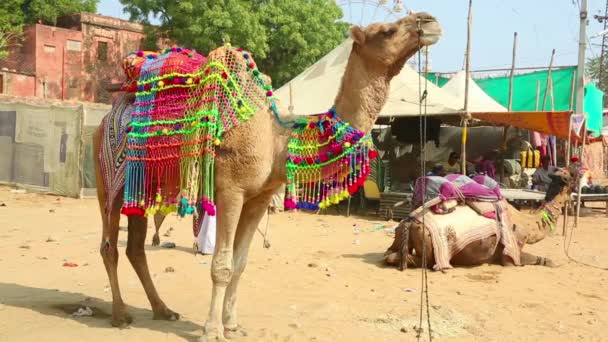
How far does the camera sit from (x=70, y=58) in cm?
3244

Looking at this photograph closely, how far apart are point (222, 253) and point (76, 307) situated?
1.86 m

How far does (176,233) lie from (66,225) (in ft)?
7.17

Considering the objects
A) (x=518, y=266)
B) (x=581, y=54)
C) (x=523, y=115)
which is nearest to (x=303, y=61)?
(x=581, y=54)

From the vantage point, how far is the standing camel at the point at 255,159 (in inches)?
156

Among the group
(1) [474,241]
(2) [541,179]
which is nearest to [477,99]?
(2) [541,179]

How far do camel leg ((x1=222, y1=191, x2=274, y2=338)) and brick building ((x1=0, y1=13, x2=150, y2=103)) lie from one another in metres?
27.7

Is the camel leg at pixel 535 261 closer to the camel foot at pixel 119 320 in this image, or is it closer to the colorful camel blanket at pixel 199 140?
the colorful camel blanket at pixel 199 140

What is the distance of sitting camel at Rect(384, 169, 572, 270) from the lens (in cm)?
755

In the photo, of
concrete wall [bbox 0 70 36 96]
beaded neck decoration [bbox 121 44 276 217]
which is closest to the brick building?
concrete wall [bbox 0 70 36 96]

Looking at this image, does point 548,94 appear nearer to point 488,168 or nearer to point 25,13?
point 488,168

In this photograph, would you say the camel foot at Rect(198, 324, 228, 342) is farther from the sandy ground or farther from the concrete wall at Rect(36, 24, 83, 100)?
the concrete wall at Rect(36, 24, 83, 100)

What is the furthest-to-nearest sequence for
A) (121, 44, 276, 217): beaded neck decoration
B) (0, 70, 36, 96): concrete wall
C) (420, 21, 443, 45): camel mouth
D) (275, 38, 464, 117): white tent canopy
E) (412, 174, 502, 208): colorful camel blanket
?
(0, 70, 36, 96): concrete wall < (275, 38, 464, 117): white tent canopy < (412, 174, 502, 208): colorful camel blanket < (121, 44, 276, 217): beaded neck decoration < (420, 21, 443, 45): camel mouth

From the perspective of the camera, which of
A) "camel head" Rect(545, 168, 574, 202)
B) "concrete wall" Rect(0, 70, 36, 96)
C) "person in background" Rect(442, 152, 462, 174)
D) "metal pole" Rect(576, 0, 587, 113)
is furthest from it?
"concrete wall" Rect(0, 70, 36, 96)

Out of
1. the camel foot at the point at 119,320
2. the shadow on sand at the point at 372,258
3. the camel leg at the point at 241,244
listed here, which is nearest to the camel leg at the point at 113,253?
the camel foot at the point at 119,320
